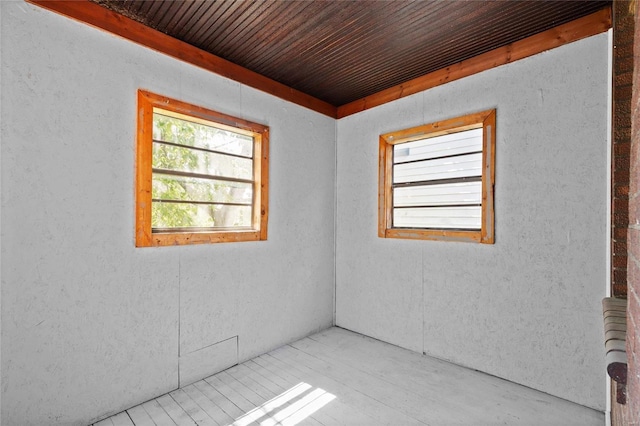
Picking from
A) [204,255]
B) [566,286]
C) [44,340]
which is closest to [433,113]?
[566,286]

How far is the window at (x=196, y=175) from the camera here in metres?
2.47

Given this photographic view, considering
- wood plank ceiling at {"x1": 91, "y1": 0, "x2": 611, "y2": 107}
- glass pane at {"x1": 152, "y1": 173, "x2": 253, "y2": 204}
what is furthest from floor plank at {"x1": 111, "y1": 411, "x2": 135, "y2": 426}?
wood plank ceiling at {"x1": 91, "y1": 0, "x2": 611, "y2": 107}

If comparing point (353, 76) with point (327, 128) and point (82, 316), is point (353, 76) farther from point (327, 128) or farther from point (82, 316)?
point (82, 316)

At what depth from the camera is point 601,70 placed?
2342 millimetres

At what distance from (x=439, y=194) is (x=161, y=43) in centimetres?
301

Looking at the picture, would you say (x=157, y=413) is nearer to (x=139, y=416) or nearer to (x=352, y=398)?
(x=139, y=416)

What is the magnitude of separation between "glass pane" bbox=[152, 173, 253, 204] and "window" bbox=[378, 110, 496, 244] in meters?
1.65

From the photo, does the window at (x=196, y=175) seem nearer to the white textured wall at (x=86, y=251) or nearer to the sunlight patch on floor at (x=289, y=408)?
the white textured wall at (x=86, y=251)

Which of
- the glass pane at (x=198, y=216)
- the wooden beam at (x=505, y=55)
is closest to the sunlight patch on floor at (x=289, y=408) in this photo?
the glass pane at (x=198, y=216)

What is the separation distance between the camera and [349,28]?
2.53 meters

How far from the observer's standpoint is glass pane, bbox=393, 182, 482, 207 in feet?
10.2

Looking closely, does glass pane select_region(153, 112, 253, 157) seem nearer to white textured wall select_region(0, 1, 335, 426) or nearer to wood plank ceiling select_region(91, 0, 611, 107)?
white textured wall select_region(0, 1, 335, 426)

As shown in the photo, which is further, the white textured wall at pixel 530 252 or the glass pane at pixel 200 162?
the glass pane at pixel 200 162

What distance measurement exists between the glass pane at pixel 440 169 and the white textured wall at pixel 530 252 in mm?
272
